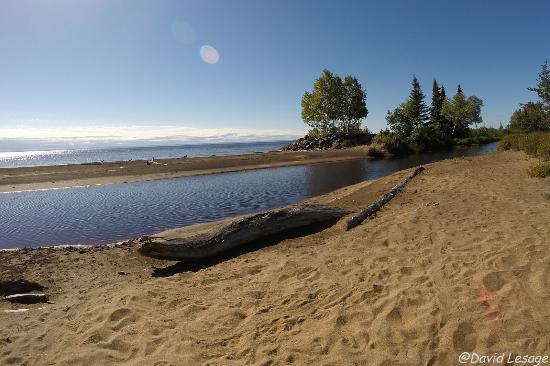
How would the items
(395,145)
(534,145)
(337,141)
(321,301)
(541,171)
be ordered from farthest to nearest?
(337,141)
(395,145)
(534,145)
(541,171)
(321,301)

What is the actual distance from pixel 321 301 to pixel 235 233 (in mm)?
4111

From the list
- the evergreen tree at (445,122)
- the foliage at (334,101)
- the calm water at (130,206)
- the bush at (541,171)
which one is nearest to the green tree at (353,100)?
the foliage at (334,101)

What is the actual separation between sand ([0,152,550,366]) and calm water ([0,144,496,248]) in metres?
4.36

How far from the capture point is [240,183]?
85.2ft

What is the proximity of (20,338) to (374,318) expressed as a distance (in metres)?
5.15

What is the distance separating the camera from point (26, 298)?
23.2ft

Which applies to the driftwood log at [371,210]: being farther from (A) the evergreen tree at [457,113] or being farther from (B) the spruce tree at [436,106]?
(B) the spruce tree at [436,106]

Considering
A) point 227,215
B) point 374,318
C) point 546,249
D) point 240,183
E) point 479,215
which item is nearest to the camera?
point 374,318

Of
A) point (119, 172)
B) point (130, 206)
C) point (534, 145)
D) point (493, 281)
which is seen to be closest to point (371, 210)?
point (493, 281)

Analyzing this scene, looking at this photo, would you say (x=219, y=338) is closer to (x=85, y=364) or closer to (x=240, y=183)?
(x=85, y=364)

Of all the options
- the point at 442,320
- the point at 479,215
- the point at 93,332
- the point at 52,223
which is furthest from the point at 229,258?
the point at 52,223

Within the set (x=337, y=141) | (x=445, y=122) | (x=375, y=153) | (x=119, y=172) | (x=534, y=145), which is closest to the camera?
(x=534, y=145)

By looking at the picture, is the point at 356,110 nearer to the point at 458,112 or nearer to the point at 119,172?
the point at 458,112

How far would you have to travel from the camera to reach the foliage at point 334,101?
68438mm
